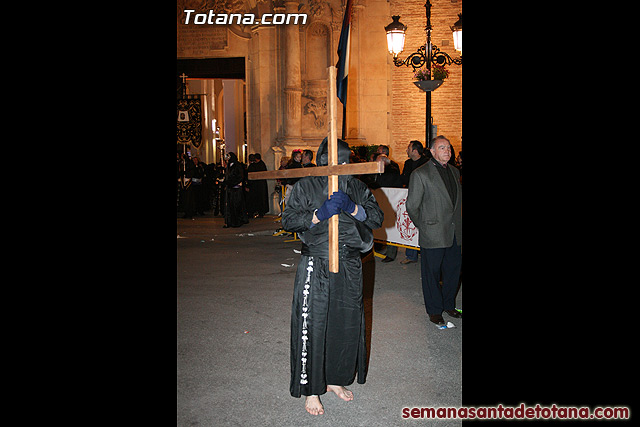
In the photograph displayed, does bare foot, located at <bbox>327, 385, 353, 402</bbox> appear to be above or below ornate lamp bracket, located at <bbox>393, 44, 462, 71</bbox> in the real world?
below

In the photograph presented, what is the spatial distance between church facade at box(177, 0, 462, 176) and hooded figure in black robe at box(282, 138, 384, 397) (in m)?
13.9

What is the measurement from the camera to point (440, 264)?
651cm

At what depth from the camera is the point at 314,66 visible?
18531mm

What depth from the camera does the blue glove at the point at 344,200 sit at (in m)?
3.87

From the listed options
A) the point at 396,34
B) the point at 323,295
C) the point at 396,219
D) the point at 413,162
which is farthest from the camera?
the point at 396,34

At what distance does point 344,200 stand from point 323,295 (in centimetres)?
72

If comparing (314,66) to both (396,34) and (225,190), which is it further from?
(396,34)

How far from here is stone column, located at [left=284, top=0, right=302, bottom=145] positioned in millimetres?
17859

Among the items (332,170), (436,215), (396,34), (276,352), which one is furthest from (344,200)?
(396,34)

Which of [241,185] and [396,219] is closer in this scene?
[396,219]

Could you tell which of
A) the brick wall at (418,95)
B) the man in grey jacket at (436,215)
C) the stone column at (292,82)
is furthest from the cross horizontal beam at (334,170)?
the brick wall at (418,95)

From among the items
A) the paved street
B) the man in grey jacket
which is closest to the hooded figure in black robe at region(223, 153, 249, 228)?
the paved street

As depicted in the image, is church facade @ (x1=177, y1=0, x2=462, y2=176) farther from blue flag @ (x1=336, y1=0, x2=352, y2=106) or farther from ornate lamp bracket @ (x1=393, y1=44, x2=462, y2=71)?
blue flag @ (x1=336, y1=0, x2=352, y2=106)

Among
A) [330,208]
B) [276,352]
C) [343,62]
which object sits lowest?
[276,352]
